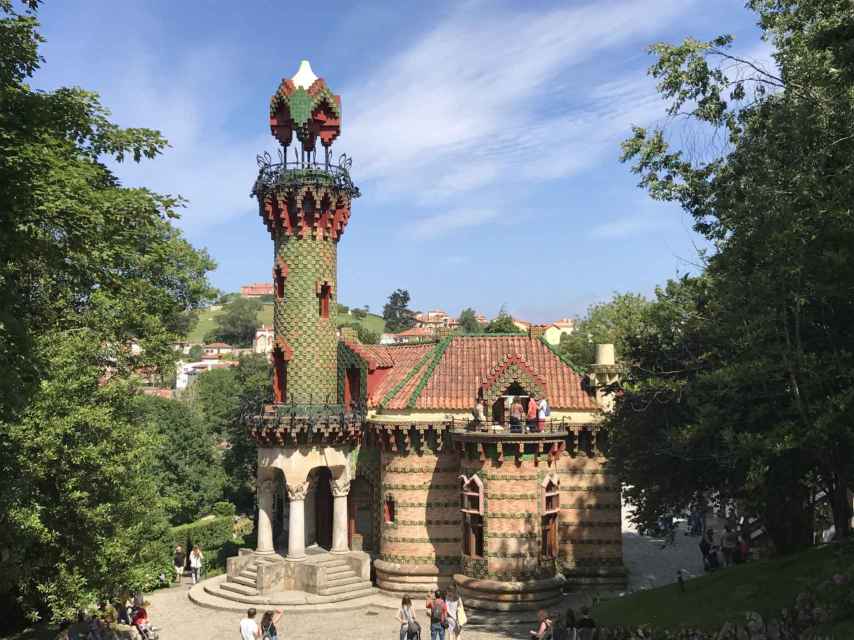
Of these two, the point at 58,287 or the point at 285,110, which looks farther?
the point at 285,110

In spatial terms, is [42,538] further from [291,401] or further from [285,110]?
[285,110]

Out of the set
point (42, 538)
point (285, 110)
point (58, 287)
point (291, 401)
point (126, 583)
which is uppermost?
point (285, 110)

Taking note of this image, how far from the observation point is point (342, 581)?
27688mm

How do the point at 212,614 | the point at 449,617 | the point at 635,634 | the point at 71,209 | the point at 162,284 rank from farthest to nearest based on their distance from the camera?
the point at 162,284 < the point at 212,614 < the point at 449,617 < the point at 635,634 < the point at 71,209

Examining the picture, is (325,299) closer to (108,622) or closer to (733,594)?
(108,622)

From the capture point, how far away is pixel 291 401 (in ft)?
94.6

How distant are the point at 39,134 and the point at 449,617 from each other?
14.5 metres

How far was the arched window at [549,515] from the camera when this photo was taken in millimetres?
26406

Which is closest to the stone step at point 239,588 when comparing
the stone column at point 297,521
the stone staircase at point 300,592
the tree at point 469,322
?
the stone staircase at point 300,592

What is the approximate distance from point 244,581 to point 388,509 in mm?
5455

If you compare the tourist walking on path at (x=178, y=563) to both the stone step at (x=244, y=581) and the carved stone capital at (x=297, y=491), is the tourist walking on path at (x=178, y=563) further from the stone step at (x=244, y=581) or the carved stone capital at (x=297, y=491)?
the carved stone capital at (x=297, y=491)

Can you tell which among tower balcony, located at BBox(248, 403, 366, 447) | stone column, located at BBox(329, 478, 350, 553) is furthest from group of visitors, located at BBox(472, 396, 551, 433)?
stone column, located at BBox(329, 478, 350, 553)

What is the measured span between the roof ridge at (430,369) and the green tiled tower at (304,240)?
303cm

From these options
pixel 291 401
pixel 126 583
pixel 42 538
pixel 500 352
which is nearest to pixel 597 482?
pixel 500 352
